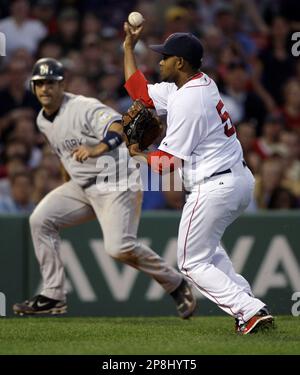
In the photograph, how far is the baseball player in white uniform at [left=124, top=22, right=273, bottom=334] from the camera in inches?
261

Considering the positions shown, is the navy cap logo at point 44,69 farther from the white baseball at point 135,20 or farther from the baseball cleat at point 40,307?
the baseball cleat at point 40,307

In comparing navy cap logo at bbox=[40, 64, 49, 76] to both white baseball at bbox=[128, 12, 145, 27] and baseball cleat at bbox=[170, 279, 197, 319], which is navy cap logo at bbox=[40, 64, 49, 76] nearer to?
white baseball at bbox=[128, 12, 145, 27]

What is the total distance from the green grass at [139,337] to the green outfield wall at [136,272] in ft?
3.67

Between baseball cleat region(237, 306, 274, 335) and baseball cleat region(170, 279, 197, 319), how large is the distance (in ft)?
5.82

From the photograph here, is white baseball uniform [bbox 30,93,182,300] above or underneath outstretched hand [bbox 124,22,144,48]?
underneath

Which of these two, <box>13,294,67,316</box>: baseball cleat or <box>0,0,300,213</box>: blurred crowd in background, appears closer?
<box>13,294,67,316</box>: baseball cleat

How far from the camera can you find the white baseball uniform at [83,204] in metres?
8.50

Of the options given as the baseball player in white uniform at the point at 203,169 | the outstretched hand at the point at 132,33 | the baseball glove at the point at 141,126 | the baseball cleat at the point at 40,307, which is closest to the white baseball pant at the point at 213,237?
the baseball player in white uniform at the point at 203,169

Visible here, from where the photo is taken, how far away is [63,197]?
28.7 feet

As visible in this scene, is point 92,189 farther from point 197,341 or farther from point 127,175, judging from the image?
point 197,341

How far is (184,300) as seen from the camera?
866 cm

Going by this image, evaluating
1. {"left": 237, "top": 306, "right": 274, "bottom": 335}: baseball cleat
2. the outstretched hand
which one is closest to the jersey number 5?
the outstretched hand

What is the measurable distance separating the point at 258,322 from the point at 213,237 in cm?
61
